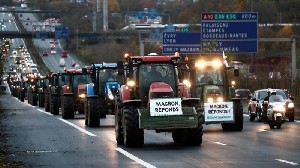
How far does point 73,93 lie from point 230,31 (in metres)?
18.2

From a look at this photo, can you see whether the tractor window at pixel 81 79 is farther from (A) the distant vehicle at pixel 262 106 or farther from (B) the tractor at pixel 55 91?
(A) the distant vehicle at pixel 262 106

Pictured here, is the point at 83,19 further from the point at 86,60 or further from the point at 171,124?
the point at 171,124

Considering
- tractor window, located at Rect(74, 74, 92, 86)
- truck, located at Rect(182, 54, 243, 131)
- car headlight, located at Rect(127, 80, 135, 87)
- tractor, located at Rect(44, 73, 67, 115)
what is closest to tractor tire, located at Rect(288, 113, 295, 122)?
truck, located at Rect(182, 54, 243, 131)

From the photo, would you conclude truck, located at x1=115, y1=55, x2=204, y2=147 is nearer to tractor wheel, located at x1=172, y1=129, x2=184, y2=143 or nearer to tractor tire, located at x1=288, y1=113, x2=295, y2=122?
tractor wheel, located at x1=172, y1=129, x2=184, y2=143

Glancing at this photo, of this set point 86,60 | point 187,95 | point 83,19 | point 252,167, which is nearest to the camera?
point 252,167

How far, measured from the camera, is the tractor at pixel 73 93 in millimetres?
49188

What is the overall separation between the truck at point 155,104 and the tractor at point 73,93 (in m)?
17.4

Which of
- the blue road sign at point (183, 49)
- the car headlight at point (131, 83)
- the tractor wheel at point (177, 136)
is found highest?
the blue road sign at point (183, 49)

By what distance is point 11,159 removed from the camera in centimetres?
2538

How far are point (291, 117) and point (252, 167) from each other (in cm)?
2430

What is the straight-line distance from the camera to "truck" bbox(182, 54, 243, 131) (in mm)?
36938

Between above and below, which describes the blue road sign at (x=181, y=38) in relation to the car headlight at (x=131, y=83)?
above

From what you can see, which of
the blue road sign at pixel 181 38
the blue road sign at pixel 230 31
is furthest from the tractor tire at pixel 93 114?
the blue road sign at pixel 181 38

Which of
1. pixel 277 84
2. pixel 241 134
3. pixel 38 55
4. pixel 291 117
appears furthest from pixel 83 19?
pixel 241 134
